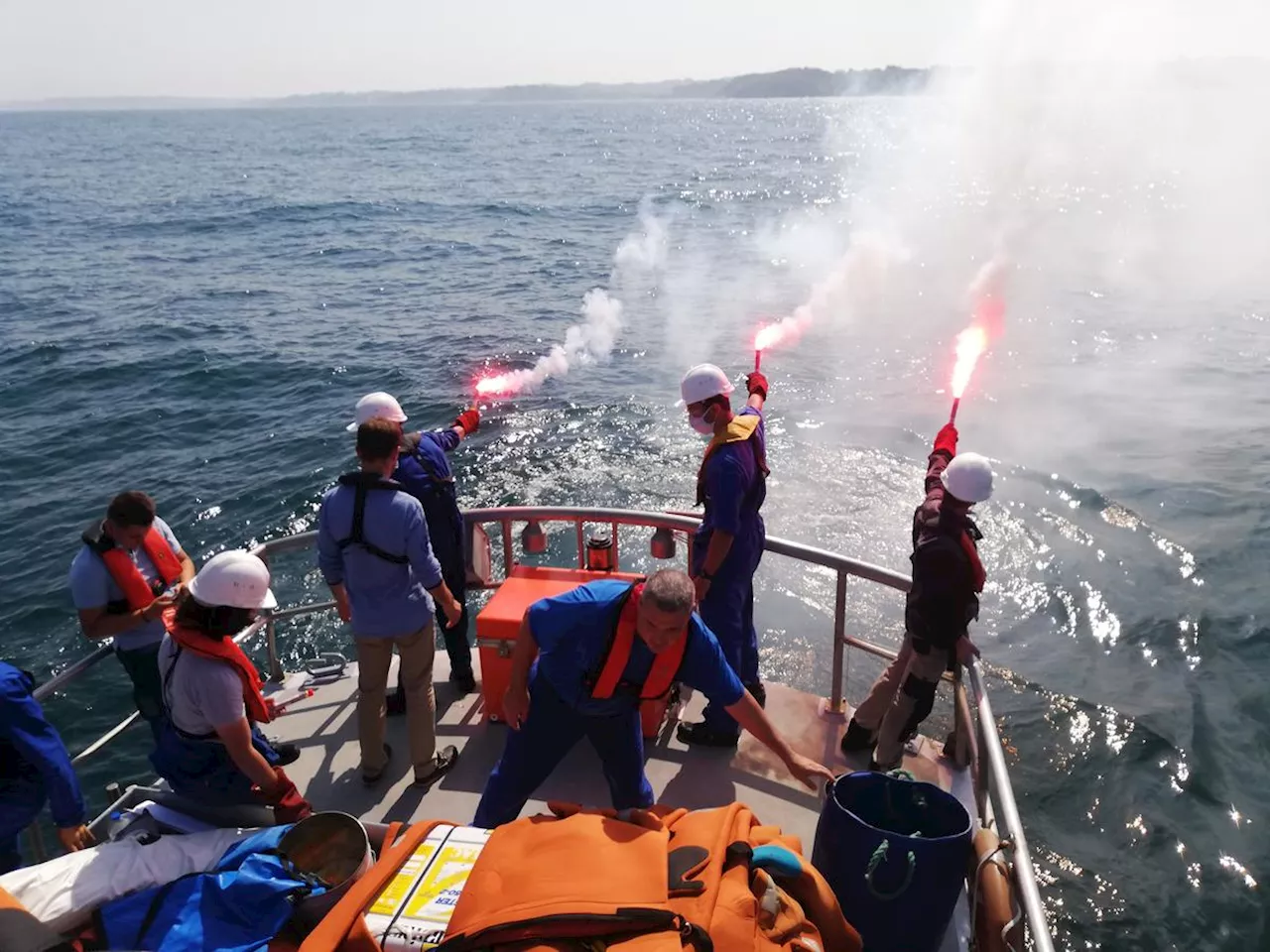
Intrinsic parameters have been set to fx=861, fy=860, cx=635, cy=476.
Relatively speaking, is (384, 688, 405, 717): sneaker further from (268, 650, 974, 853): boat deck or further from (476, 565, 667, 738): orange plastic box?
(476, 565, 667, 738): orange plastic box

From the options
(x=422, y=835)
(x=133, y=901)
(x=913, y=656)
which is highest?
(x=422, y=835)

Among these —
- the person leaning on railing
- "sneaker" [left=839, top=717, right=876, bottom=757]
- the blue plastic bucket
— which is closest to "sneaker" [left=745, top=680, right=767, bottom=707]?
"sneaker" [left=839, top=717, right=876, bottom=757]

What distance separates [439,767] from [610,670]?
87.9 inches

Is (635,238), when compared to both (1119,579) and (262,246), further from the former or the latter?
(1119,579)

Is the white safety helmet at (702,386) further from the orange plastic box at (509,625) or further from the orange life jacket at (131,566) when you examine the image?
the orange life jacket at (131,566)

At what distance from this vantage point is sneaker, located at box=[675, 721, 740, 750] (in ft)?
18.3

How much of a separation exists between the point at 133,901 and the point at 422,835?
1.08 meters

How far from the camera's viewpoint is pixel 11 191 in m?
53.4

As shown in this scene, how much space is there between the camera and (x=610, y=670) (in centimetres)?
370

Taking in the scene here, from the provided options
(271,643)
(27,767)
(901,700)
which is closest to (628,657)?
(901,700)

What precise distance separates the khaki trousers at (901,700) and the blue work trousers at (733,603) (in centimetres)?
86

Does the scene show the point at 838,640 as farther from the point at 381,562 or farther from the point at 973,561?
the point at 381,562

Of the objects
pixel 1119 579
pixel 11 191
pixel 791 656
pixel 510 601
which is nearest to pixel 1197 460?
pixel 1119 579

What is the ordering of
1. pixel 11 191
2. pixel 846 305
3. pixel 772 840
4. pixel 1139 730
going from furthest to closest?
pixel 11 191 < pixel 846 305 < pixel 1139 730 < pixel 772 840
